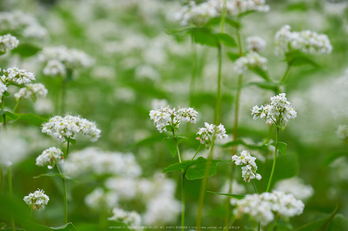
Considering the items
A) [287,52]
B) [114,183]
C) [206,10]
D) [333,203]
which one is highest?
[206,10]

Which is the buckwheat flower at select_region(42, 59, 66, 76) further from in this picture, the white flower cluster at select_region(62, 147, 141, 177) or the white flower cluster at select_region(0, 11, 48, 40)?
the white flower cluster at select_region(62, 147, 141, 177)

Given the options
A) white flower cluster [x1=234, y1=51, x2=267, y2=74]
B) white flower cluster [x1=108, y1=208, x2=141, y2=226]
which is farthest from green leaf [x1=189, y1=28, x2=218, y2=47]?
white flower cluster [x1=108, y1=208, x2=141, y2=226]

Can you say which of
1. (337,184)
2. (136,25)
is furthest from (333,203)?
(136,25)

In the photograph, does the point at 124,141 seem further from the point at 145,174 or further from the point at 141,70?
the point at 141,70

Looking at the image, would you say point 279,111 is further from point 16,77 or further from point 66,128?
point 16,77

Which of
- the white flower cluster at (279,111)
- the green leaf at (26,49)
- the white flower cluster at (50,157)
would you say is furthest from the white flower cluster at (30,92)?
the white flower cluster at (279,111)

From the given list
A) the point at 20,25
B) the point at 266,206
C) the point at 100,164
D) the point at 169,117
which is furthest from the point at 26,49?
the point at 266,206

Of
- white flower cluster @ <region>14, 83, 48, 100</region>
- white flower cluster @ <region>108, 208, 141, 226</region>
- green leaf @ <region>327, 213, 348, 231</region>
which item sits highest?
white flower cluster @ <region>14, 83, 48, 100</region>

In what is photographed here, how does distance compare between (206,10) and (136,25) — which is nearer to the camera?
(206,10)
